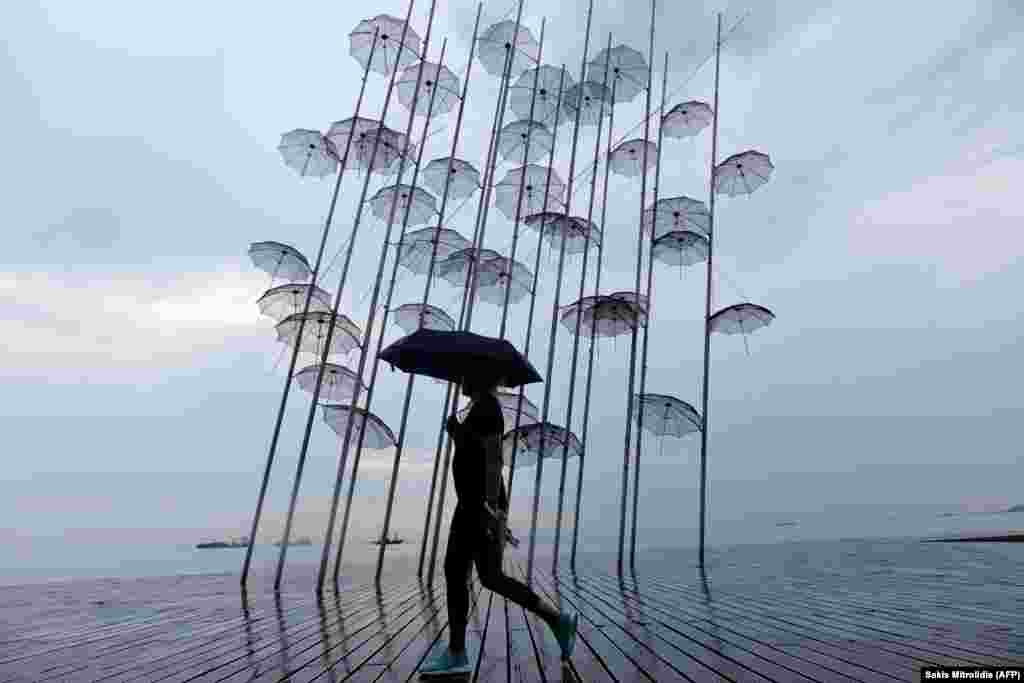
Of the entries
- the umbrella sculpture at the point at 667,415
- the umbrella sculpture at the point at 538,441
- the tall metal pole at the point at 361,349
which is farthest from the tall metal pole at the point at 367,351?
the umbrella sculpture at the point at 667,415

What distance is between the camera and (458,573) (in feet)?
14.7

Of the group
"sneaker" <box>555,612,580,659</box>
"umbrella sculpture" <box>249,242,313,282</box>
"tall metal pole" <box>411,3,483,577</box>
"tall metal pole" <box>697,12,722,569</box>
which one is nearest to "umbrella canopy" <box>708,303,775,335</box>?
"tall metal pole" <box>697,12,722,569</box>

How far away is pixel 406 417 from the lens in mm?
12648

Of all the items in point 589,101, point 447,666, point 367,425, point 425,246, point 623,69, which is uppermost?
point 623,69

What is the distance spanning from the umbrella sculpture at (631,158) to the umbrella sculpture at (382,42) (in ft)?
18.7

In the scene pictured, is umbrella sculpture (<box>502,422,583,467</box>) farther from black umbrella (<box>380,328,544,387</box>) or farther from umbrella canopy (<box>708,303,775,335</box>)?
black umbrella (<box>380,328,544,387</box>)

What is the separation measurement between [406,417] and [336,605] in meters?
4.19

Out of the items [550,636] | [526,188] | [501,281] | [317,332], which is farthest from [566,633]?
[526,188]

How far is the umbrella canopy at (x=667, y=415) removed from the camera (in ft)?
44.6

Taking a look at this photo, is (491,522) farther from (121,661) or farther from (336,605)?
(336,605)

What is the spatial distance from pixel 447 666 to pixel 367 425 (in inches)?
316

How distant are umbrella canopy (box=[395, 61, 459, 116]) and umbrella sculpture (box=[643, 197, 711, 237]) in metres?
5.61

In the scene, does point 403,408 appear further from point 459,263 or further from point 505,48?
point 505,48

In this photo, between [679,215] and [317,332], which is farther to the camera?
[679,215]
